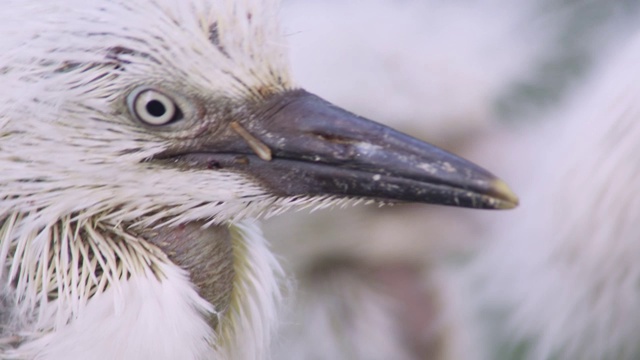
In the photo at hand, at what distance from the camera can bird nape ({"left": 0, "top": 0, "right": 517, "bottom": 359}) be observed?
179 cm

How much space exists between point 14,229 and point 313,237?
1343mm

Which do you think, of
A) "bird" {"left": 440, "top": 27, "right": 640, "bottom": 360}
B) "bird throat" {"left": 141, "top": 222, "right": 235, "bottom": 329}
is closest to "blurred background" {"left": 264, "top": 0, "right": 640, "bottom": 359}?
"bird" {"left": 440, "top": 27, "right": 640, "bottom": 360}

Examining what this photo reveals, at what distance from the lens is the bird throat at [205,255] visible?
190 cm

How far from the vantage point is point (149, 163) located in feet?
6.05

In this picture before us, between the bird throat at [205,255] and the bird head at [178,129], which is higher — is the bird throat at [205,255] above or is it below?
below

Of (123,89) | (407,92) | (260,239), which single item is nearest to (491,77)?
(407,92)

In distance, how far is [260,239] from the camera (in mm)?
2154

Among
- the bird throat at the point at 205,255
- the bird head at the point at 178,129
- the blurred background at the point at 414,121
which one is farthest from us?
the blurred background at the point at 414,121

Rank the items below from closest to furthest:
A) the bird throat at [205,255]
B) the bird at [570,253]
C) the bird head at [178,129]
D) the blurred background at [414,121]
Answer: the bird head at [178,129]
the bird throat at [205,255]
the bird at [570,253]
the blurred background at [414,121]

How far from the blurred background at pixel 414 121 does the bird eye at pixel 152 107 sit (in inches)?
45.1

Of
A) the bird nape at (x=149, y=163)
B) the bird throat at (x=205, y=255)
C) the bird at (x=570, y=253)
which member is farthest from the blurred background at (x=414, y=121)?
the bird nape at (x=149, y=163)

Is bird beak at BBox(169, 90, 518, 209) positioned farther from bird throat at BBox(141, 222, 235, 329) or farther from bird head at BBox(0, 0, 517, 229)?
bird throat at BBox(141, 222, 235, 329)

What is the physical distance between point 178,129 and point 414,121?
1.36 m

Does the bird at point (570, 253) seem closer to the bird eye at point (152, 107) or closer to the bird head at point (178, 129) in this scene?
the bird head at point (178, 129)
